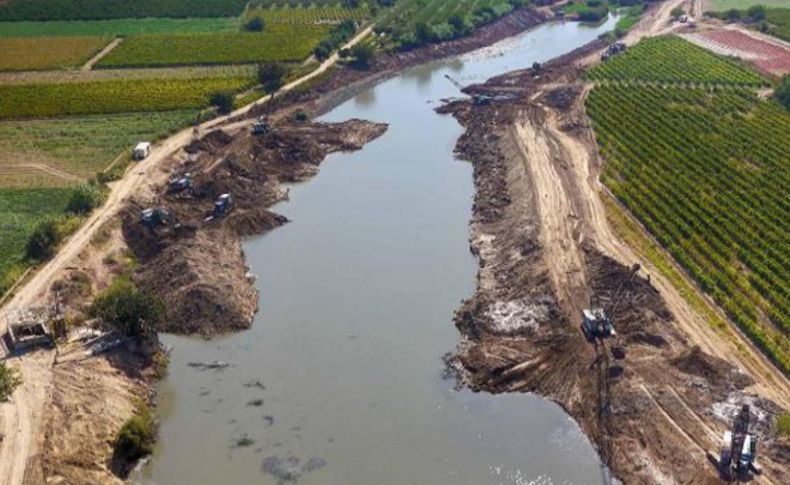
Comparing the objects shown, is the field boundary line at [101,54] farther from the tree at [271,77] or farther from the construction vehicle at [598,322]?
the construction vehicle at [598,322]

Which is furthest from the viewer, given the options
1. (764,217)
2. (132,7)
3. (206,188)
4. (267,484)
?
(132,7)

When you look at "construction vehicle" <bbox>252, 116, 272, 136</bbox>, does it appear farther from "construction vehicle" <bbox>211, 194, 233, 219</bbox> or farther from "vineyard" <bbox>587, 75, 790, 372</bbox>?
"vineyard" <bbox>587, 75, 790, 372</bbox>

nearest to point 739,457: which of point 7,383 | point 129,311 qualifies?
point 129,311

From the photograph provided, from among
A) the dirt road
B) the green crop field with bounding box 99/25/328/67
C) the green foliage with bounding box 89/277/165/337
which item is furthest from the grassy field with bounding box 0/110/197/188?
the green foliage with bounding box 89/277/165/337

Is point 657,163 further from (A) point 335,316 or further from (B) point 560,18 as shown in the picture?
(B) point 560,18

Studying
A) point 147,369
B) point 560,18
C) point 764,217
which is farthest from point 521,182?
point 560,18
